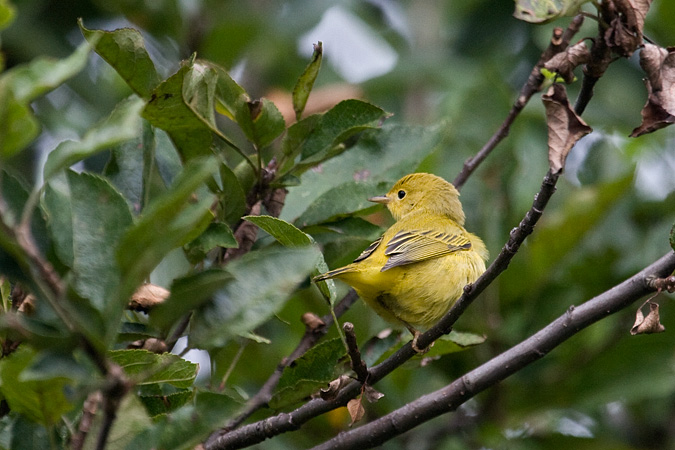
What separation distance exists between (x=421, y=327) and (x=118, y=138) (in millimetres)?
2514

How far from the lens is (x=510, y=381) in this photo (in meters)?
3.99

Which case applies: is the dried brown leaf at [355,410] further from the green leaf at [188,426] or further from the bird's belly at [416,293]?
the bird's belly at [416,293]

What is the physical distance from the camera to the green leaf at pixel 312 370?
2355mm

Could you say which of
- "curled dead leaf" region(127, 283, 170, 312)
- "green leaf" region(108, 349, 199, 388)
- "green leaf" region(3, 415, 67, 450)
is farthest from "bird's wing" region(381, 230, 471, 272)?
"green leaf" region(3, 415, 67, 450)

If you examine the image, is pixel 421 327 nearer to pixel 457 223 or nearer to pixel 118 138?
pixel 457 223

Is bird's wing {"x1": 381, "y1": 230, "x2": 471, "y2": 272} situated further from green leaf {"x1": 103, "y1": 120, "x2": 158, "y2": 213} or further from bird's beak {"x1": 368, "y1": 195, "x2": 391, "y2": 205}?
green leaf {"x1": 103, "y1": 120, "x2": 158, "y2": 213}

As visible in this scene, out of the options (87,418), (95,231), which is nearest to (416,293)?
(87,418)

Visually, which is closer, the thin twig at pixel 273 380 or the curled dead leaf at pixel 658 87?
the curled dead leaf at pixel 658 87

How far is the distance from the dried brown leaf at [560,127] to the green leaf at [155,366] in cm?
99

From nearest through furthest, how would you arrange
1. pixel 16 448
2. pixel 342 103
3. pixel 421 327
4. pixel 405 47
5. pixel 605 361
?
pixel 16 448 → pixel 342 103 → pixel 421 327 → pixel 605 361 → pixel 405 47

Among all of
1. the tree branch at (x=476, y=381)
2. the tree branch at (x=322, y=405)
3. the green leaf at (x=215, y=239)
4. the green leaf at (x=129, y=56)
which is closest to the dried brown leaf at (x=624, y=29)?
the tree branch at (x=322, y=405)

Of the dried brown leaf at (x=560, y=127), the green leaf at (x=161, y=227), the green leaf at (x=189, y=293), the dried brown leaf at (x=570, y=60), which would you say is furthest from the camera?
the dried brown leaf at (x=570, y=60)

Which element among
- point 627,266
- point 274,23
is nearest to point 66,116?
point 274,23

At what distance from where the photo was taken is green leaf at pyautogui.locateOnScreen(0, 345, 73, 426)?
61.3 inches
